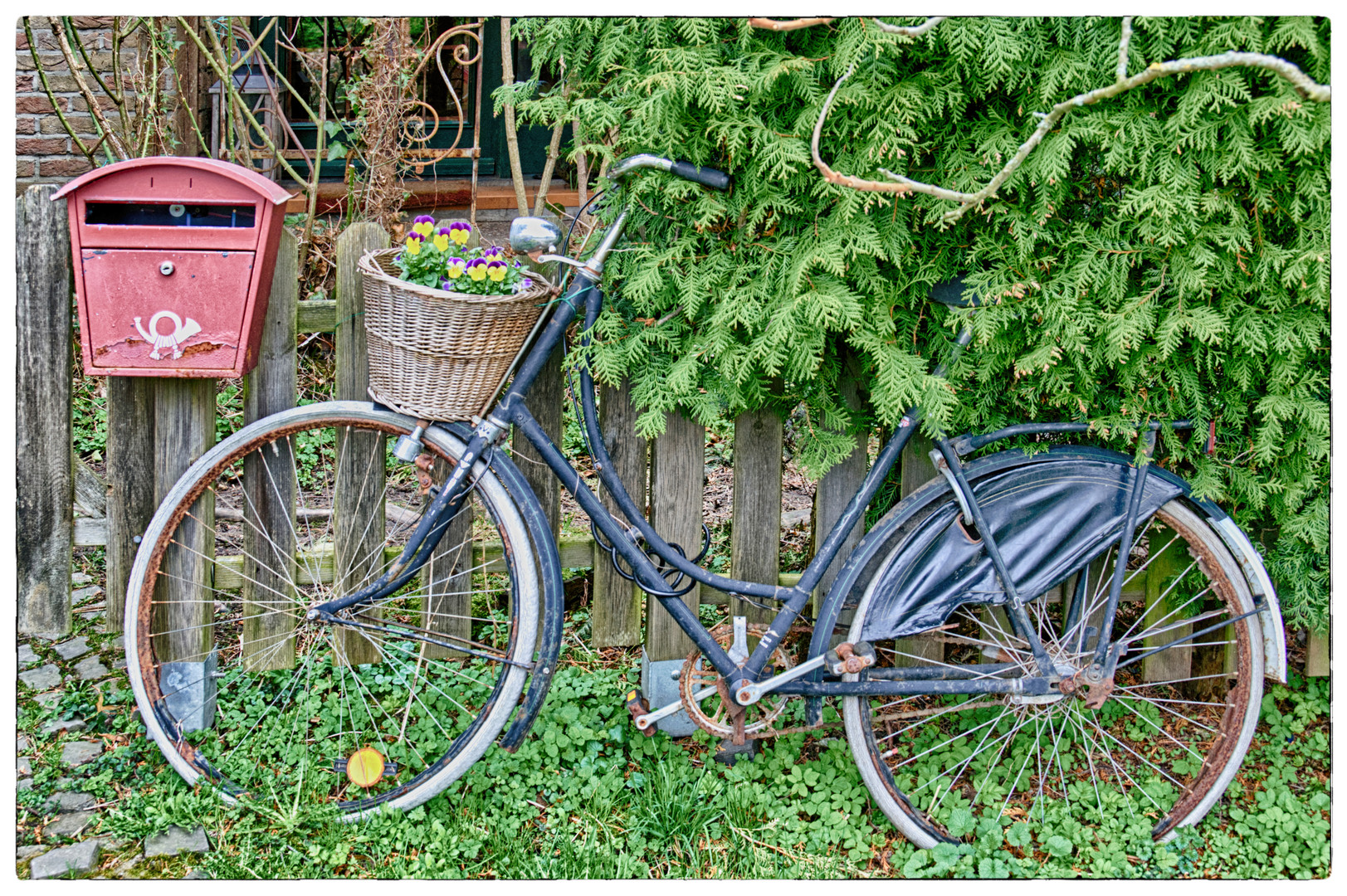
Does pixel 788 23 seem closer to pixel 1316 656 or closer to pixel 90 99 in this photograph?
pixel 1316 656

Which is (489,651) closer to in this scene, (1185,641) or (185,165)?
(185,165)

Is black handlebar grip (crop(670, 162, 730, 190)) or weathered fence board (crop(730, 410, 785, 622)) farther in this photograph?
weathered fence board (crop(730, 410, 785, 622))

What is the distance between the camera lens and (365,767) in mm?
2727

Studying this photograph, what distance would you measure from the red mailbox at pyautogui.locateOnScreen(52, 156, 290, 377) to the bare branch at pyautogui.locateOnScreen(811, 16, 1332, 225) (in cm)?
133

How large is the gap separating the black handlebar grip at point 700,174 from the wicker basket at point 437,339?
431 millimetres

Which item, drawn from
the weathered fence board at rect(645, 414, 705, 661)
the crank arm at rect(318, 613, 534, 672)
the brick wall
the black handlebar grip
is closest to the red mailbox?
the crank arm at rect(318, 613, 534, 672)

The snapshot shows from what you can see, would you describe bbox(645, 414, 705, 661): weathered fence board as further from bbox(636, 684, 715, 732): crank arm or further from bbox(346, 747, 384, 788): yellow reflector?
bbox(346, 747, 384, 788): yellow reflector

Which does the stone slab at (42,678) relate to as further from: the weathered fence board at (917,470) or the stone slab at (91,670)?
the weathered fence board at (917,470)

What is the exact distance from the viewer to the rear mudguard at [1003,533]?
2.69m

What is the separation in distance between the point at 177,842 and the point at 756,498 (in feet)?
5.70

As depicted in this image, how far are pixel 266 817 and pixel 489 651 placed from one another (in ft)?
2.30

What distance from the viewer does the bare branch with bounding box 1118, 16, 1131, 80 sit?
85.6 inches

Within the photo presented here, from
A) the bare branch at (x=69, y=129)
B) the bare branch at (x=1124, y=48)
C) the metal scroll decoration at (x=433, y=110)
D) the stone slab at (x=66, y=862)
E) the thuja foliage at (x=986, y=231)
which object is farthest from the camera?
the bare branch at (x=69, y=129)

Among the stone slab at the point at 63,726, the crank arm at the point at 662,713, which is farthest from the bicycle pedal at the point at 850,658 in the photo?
the stone slab at the point at 63,726
